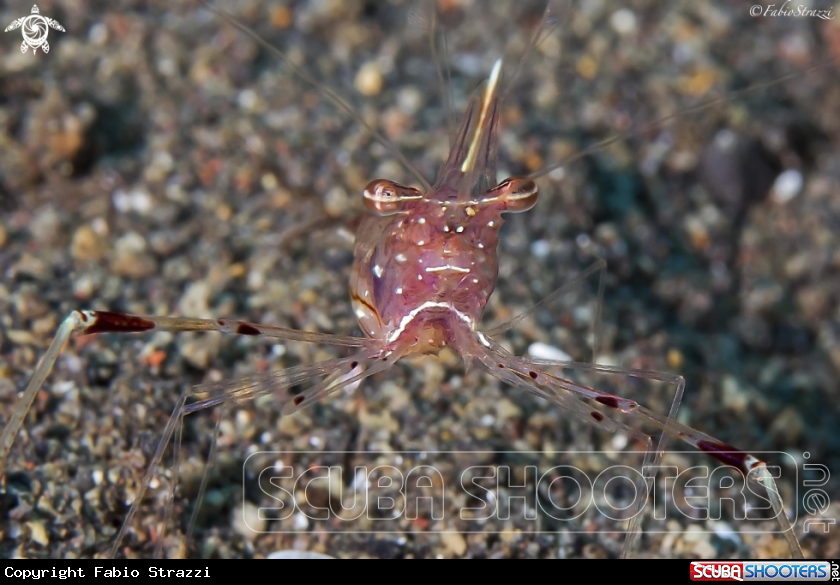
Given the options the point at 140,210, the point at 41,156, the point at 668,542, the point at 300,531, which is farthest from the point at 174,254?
the point at 668,542

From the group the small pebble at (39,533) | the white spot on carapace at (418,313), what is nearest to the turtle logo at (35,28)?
the small pebble at (39,533)

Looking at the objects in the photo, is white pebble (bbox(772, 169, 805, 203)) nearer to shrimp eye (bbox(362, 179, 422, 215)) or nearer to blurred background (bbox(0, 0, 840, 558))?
blurred background (bbox(0, 0, 840, 558))

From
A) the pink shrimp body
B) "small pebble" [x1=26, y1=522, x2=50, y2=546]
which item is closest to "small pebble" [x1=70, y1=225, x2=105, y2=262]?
"small pebble" [x1=26, y1=522, x2=50, y2=546]

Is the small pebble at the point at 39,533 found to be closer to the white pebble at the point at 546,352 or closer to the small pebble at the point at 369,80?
the white pebble at the point at 546,352

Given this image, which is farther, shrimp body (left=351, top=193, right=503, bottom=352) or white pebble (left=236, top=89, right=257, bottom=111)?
white pebble (left=236, top=89, right=257, bottom=111)

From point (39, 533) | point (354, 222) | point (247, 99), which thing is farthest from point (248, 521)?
point (247, 99)

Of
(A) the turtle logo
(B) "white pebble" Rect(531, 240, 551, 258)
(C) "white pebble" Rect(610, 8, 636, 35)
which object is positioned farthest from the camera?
(C) "white pebble" Rect(610, 8, 636, 35)
